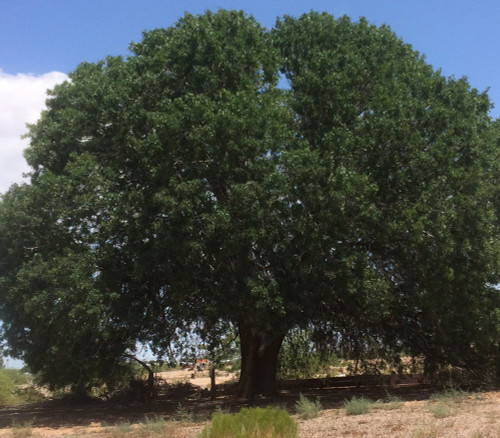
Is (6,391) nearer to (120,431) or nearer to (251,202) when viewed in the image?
(120,431)

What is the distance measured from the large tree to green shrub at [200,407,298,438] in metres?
4.56

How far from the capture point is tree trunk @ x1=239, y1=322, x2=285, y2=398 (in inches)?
734

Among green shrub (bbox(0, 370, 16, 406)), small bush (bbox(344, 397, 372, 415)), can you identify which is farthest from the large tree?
green shrub (bbox(0, 370, 16, 406))

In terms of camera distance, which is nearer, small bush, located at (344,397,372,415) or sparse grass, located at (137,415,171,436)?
sparse grass, located at (137,415,171,436)

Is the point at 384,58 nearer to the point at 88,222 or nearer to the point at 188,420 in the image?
the point at 88,222

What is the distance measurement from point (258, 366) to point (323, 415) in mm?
6526

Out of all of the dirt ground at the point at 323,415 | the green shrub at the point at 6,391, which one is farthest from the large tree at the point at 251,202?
the green shrub at the point at 6,391

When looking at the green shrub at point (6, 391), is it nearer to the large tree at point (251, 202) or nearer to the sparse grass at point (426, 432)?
the large tree at point (251, 202)

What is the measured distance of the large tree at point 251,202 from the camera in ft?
44.7

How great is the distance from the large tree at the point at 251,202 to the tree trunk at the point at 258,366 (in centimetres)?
197

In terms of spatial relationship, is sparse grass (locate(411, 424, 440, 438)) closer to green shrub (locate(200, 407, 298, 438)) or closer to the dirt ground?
the dirt ground

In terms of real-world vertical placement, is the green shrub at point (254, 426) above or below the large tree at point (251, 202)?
below

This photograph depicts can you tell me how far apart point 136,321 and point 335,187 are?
691cm

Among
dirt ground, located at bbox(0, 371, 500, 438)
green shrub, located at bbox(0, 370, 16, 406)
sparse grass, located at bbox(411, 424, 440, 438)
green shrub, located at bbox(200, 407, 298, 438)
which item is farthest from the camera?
green shrub, located at bbox(0, 370, 16, 406)
